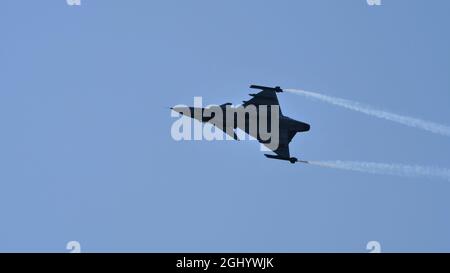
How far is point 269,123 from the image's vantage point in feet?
348

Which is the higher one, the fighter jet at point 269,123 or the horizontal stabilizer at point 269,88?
the horizontal stabilizer at point 269,88

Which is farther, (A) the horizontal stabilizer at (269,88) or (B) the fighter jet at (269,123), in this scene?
(A) the horizontal stabilizer at (269,88)

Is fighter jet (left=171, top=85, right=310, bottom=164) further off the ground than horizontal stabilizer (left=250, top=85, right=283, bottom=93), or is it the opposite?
horizontal stabilizer (left=250, top=85, right=283, bottom=93)

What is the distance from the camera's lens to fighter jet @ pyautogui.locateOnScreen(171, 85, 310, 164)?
335 ft

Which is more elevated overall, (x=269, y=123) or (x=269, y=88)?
(x=269, y=88)

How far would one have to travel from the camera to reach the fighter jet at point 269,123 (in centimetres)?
10219

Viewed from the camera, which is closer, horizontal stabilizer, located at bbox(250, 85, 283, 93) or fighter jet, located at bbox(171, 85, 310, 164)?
fighter jet, located at bbox(171, 85, 310, 164)
